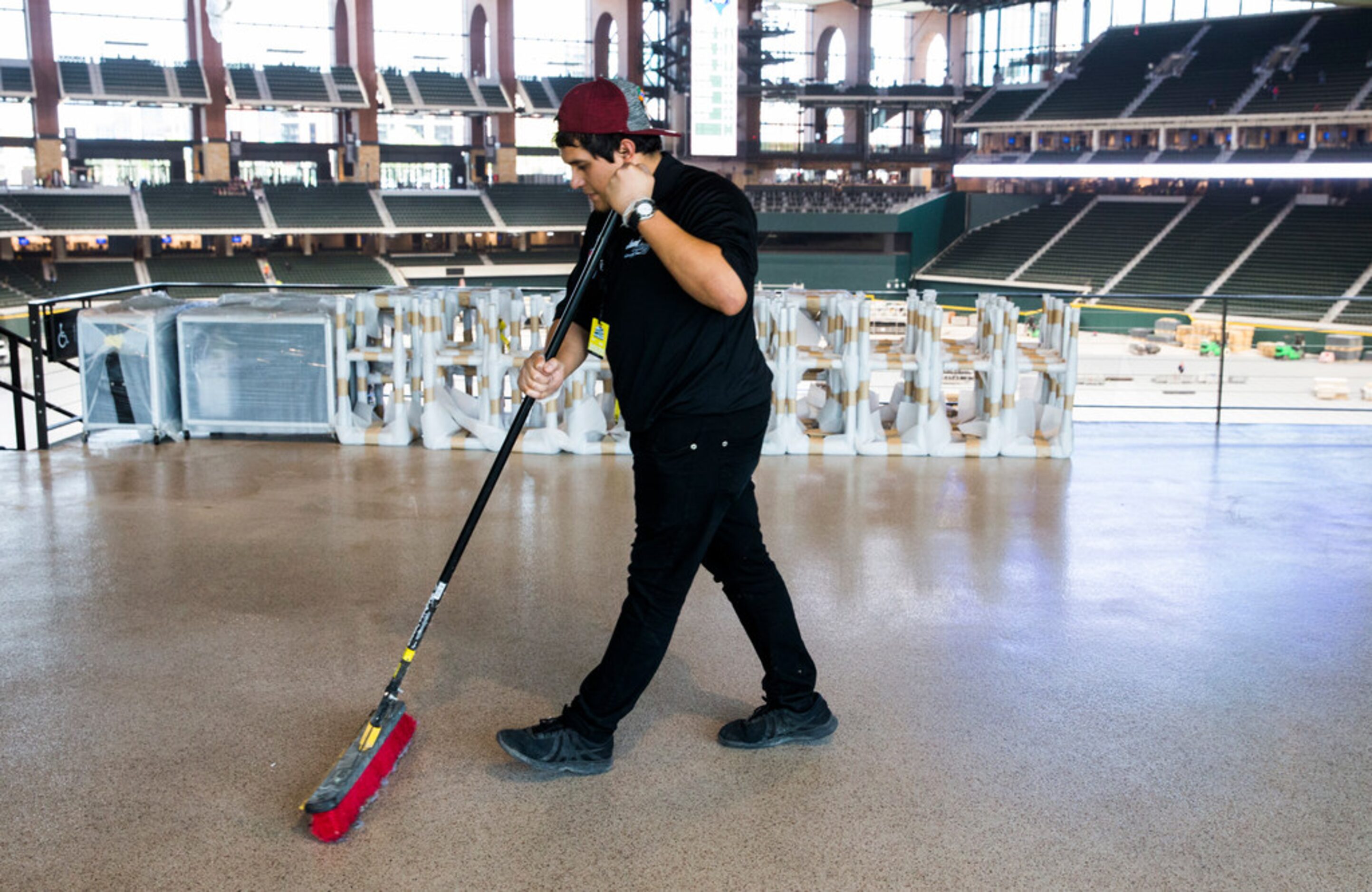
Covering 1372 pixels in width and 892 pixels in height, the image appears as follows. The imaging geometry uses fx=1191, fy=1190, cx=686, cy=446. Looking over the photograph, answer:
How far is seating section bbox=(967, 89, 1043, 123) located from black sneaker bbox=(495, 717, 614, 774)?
4302 cm

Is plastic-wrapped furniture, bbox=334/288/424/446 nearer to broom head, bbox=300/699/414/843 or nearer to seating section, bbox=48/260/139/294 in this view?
broom head, bbox=300/699/414/843

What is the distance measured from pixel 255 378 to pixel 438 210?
34.2 meters

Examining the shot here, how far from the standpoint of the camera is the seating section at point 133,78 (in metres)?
36.5

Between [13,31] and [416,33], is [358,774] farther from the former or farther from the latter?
[416,33]

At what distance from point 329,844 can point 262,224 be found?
123 feet

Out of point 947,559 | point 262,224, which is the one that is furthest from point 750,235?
point 262,224

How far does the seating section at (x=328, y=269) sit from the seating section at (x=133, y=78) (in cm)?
606

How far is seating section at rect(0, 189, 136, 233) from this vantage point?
33781mm

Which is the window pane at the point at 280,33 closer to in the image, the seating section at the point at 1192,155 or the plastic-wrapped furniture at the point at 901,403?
the seating section at the point at 1192,155

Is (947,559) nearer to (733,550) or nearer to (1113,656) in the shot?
(1113,656)

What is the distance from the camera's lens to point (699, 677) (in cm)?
362

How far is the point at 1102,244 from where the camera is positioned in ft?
121

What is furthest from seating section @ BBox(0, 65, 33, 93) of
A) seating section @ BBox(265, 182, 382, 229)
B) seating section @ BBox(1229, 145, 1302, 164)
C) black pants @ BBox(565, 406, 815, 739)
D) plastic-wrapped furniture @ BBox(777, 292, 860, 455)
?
black pants @ BBox(565, 406, 815, 739)

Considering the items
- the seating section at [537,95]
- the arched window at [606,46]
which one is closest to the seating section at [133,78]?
the seating section at [537,95]
